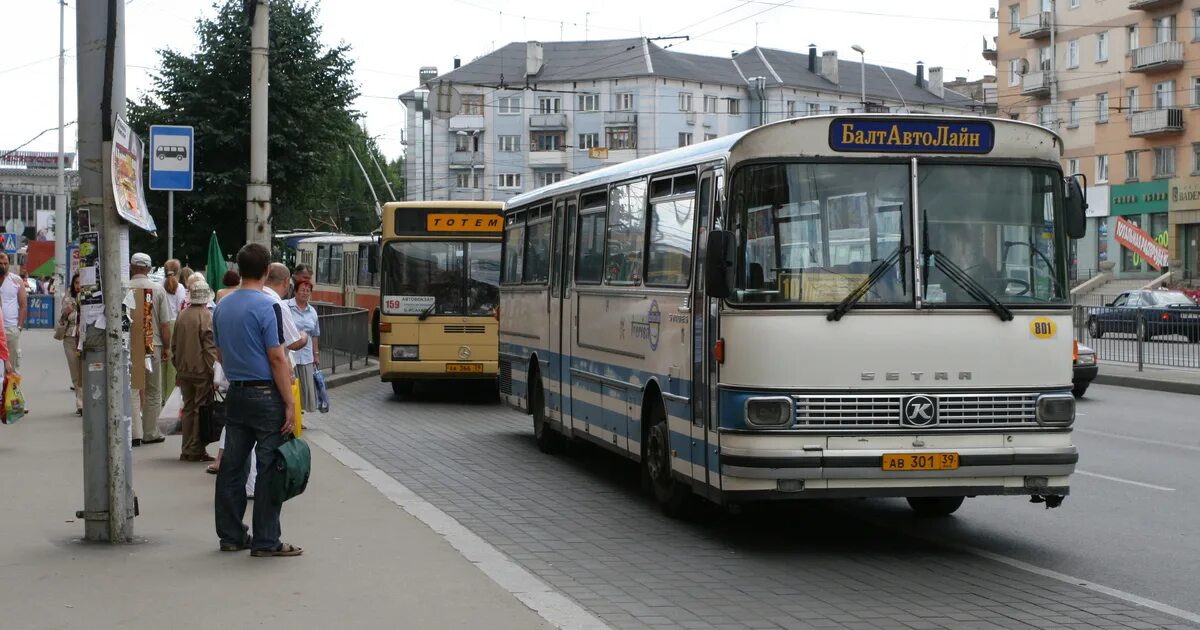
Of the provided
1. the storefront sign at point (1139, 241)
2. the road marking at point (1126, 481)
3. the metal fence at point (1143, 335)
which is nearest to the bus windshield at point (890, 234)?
the road marking at point (1126, 481)

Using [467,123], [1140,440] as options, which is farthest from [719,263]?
[467,123]

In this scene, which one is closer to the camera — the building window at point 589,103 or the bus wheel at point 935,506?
the bus wheel at point 935,506

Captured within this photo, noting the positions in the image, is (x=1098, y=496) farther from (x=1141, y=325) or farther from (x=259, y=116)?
(x=1141, y=325)

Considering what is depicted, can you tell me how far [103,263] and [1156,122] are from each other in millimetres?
61731

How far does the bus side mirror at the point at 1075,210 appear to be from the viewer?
962 centimetres

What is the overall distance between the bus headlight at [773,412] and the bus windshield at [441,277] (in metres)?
12.5

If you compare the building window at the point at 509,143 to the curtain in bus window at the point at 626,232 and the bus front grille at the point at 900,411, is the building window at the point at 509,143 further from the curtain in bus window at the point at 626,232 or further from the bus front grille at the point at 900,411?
the bus front grille at the point at 900,411

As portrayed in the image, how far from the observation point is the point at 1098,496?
12.1m

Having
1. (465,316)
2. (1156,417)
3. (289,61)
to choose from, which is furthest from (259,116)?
(289,61)

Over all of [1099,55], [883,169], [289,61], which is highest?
[1099,55]

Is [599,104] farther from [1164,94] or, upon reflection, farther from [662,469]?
[662,469]

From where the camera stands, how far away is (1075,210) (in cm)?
970

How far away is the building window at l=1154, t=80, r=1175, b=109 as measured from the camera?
64.6m

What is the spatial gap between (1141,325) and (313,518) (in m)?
20.3
